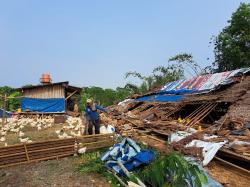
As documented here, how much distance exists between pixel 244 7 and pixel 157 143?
59.3ft

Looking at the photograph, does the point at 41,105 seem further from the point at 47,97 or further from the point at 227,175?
the point at 227,175

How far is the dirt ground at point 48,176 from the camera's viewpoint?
5887 mm

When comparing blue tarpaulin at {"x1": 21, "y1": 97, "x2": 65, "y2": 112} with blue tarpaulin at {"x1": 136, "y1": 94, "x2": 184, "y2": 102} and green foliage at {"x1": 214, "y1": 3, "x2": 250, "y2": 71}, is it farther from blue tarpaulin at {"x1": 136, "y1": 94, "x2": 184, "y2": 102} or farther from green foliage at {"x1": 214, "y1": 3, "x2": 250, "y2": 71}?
green foliage at {"x1": 214, "y1": 3, "x2": 250, "y2": 71}

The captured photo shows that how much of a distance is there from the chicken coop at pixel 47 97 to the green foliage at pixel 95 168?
14480mm

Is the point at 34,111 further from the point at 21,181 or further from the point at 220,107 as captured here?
the point at 21,181

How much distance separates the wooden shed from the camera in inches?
837

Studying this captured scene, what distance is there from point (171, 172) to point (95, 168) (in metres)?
2.41

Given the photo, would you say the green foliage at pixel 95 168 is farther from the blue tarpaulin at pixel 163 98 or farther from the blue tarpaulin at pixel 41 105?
the blue tarpaulin at pixel 41 105

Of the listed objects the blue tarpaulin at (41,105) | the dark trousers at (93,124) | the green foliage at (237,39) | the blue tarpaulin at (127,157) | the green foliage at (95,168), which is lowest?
the green foliage at (95,168)

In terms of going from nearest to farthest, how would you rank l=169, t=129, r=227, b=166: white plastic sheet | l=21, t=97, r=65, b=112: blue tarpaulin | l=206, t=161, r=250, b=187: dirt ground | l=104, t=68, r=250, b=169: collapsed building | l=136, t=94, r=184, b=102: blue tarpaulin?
1. l=206, t=161, r=250, b=187: dirt ground
2. l=169, t=129, r=227, b=166: white plastic sheet
3. l=104, t=68, r=250, b=169: collapsed building
4. l=136, t=94, r=184, b=102: blue tarpaulin
5. l=21, t=97, r=65, b=112: blue tarpaulin

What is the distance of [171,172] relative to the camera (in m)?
4.82

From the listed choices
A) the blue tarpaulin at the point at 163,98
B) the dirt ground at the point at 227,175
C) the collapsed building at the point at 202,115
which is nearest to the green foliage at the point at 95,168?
the collapsed building at the point at 202,115

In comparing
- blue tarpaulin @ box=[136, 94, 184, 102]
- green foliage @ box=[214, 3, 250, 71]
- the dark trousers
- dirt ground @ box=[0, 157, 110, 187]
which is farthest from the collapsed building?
green foliage @ box=[214, 3, 250, 71]

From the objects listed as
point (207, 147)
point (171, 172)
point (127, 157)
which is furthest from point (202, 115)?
point (171, 172)
